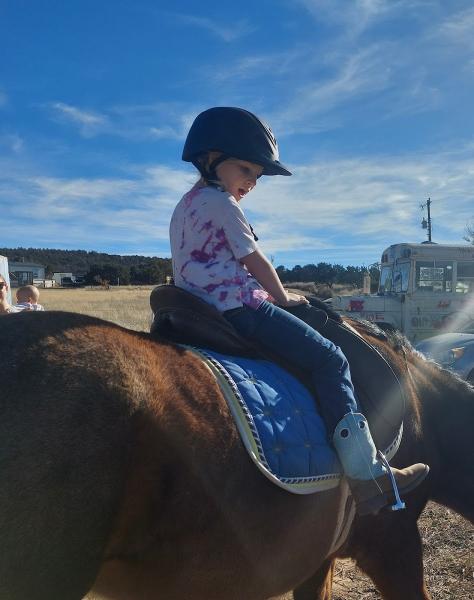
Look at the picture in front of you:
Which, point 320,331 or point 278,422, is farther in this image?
point 320,331

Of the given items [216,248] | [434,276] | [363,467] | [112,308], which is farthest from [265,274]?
[112,308]

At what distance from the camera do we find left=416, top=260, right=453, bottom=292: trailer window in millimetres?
14359

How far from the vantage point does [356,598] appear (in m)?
3.62

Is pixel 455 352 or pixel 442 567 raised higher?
pixel 455 352

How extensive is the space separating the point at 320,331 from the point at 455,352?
5.90 meters

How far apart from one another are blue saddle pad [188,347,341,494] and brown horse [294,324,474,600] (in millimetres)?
724

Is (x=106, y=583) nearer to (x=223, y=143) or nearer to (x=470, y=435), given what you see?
(x=223, y=143)

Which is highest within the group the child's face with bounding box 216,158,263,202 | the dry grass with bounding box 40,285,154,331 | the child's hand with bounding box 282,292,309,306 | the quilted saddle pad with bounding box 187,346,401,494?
the child's face with bounding box 216,158,263,202

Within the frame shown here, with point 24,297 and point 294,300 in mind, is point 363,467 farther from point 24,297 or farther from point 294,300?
point 24,297

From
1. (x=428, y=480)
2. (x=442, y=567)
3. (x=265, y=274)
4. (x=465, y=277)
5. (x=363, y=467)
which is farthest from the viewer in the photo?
(x=465, y=277)

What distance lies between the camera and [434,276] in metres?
14.5

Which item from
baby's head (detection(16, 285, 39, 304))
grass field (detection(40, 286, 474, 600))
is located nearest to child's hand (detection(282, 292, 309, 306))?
grass field (detection(40, 286, 474, 600))

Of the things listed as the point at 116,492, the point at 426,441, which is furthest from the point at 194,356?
the point at 426,441

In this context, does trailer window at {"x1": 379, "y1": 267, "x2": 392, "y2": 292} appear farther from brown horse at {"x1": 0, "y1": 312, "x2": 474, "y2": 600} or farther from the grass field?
brown horse at {"x1": 0, "y1": 312, "x2": 474, "y2": 600}
